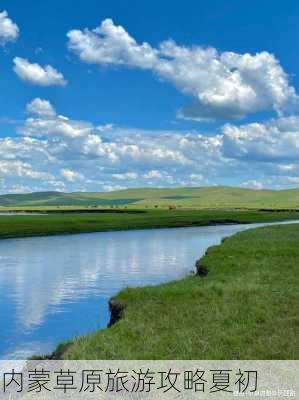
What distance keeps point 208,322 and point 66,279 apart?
18819mm

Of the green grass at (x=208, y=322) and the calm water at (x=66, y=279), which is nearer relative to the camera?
the green grass at (x=208, y=322)

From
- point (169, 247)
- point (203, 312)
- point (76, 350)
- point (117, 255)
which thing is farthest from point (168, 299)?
point (169, 247)

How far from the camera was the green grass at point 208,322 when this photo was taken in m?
13.2

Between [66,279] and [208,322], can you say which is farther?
[66,279]

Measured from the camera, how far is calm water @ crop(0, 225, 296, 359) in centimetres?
2076

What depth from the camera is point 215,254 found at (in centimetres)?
3512

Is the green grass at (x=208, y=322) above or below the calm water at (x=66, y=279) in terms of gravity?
above

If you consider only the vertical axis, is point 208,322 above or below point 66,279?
above

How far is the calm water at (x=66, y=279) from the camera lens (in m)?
20.8

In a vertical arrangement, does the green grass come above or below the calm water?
above

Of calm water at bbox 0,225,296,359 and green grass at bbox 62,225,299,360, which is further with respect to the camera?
calm water at bbox 0,225,296,359

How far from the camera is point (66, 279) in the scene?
3334 cm

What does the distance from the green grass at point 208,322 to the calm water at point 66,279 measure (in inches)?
122

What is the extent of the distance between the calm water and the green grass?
10.2ft
